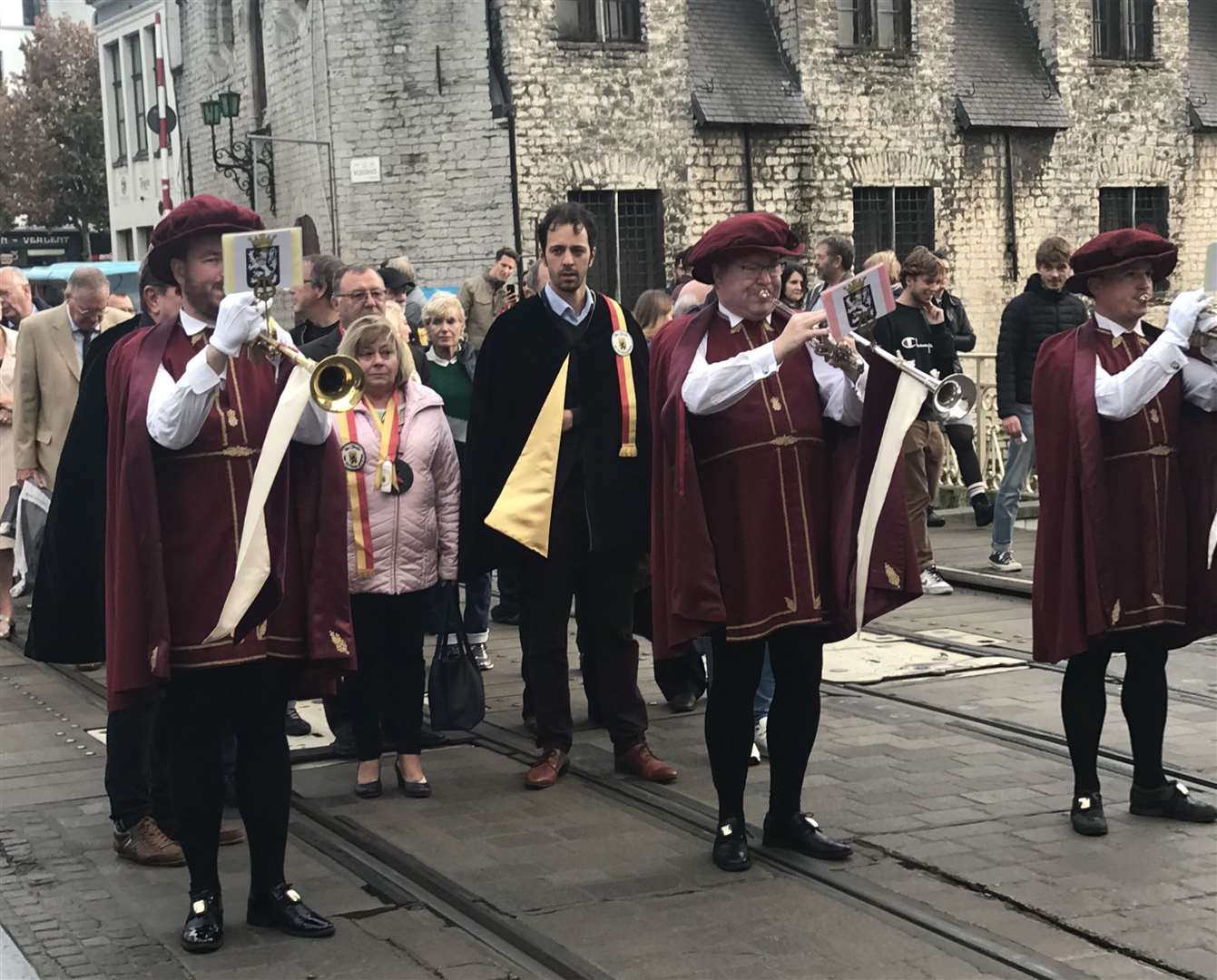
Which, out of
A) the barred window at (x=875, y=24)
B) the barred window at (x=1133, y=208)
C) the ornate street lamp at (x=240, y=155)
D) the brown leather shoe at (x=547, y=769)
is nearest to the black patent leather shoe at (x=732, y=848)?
the brown leather shoe at (x=547, y=769)

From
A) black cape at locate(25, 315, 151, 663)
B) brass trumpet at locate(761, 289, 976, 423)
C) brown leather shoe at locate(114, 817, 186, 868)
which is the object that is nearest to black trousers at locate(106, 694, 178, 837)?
brown leather shoe at locate(114, 817, 186, 868)

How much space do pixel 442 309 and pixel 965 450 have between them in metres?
5.43

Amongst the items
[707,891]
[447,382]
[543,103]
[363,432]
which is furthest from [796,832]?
[543,103]

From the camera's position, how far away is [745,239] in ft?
19.0

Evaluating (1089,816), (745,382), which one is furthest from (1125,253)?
(1089,816)

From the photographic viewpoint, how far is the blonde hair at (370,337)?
706 cm

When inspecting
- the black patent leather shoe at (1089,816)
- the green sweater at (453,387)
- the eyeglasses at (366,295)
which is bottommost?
the black patent leather shoe at (1089,816)

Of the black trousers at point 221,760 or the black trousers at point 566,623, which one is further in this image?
the black trousers at point 566,623

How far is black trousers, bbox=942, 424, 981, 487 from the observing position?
13297 mm

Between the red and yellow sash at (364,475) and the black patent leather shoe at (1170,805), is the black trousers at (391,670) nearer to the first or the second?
the red and yellow sash at (364,475)

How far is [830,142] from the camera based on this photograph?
83.9ft

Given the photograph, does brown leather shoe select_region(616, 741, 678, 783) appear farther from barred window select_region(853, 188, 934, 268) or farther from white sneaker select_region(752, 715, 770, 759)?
barred window select_region(853, 188, 934, 268)

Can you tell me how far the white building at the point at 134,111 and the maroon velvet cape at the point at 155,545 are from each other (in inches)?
1105

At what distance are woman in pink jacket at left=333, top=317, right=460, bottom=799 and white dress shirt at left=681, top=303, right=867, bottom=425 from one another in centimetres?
162
